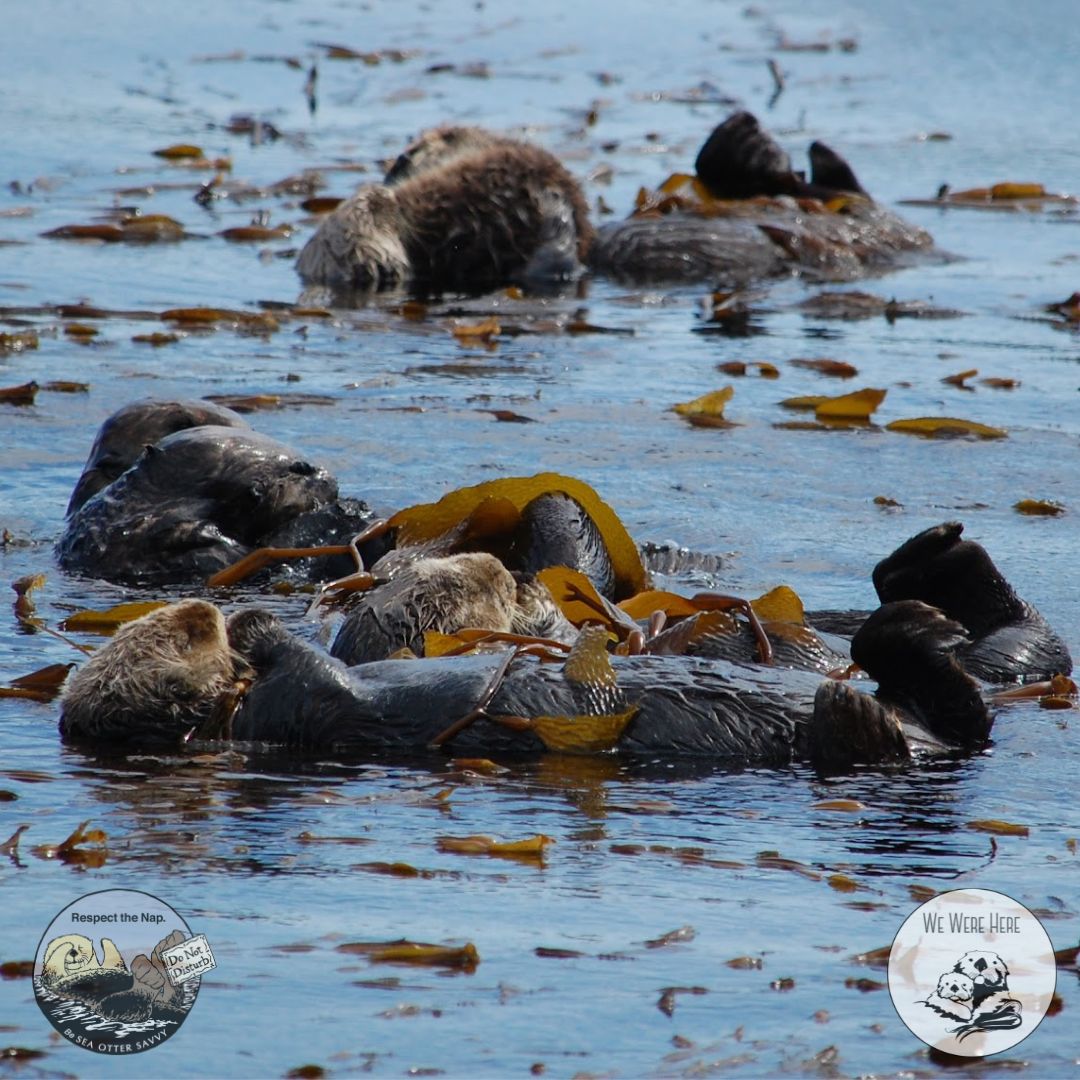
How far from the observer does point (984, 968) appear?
247 centimetres

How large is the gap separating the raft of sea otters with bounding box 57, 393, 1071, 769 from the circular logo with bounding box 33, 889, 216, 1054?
0.97 metres

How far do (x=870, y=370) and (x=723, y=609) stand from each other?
424cm

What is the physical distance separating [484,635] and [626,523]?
1.89 metres

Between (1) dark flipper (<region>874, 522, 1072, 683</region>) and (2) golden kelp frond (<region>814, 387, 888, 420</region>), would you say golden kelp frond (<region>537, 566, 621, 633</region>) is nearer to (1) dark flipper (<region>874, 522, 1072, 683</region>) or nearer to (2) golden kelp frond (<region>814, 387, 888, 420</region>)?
(1) dark flipper (<region>874, 522, 1072, 683</region>)

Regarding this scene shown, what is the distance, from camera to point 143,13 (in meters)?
21.7

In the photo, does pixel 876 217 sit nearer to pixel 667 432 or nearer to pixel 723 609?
pixel 667 432

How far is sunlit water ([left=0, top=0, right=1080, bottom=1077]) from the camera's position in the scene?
239 centimetres

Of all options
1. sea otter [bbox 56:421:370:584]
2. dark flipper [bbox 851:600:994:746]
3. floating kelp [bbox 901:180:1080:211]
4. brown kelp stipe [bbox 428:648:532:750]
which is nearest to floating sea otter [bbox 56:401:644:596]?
sea otter [bbox 56:421:370:584]

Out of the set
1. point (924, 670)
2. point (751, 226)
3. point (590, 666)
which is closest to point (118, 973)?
point (590, 666)

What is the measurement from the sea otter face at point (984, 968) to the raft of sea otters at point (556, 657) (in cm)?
96

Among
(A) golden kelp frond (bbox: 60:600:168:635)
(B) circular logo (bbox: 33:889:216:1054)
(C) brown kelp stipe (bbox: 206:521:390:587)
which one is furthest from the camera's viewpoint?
(C) brown kelp stipe (bbox: 206:521:390:587)

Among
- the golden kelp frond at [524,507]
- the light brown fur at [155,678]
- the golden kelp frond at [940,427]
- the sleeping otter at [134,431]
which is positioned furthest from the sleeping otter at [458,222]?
the light brown fur at [155,678]

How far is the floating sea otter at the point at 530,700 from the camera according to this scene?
3.52 meters

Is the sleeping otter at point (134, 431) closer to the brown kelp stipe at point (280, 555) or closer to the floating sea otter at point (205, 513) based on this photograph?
the floating sea otter at point (205, 513)
